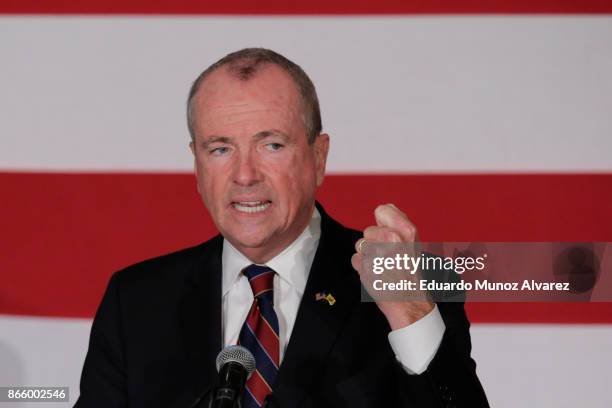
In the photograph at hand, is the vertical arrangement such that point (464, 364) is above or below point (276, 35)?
below

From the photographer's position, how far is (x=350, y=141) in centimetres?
238

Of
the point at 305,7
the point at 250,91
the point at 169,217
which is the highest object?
the point at 305,7

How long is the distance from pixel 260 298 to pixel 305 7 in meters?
1.05

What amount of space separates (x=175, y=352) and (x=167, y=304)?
12 centimetres

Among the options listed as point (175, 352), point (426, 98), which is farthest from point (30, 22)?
point (175, 352)

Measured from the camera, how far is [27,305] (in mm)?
2461

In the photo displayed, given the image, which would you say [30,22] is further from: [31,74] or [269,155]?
[269,155]

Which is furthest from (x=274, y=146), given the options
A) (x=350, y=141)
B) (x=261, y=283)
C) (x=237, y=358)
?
(x=350, y=141)

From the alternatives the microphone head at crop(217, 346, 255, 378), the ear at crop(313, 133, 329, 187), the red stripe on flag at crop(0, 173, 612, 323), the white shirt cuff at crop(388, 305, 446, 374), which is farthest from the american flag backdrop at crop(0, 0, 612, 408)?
the microphone head at crop(217, 346, 255, 378)

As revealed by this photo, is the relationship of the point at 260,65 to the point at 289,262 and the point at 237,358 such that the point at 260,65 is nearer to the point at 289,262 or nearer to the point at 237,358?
the point at 289,262

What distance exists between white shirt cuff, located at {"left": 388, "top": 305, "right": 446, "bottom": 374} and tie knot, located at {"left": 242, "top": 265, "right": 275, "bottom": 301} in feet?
0.93

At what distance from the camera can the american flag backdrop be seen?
7.74ft

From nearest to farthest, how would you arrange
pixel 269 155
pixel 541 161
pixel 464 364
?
pixel 464 364, pixel 269 155, pixel 541 161

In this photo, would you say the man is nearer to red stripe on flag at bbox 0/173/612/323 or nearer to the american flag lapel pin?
the american flag lapel pin
